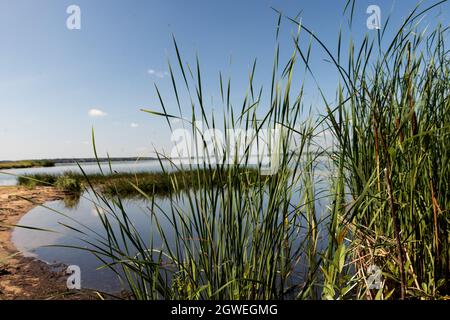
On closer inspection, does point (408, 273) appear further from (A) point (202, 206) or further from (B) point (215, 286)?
(A) point (202, 206)

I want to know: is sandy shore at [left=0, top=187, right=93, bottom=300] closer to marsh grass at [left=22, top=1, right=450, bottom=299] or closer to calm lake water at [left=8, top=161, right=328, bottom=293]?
calm lake water at [left=8, top=161, right=328, bottom=293]

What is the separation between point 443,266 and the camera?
1.12m

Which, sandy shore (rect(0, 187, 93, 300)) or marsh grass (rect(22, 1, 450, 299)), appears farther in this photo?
sandy shore (rect(0, 187, 93, 300))

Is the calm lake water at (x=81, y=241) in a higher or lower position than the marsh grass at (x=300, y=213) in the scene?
lower

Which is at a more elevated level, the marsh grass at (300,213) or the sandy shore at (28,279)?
the marsh grass at (300,213)

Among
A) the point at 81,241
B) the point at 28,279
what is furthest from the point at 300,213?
the point at 81,241

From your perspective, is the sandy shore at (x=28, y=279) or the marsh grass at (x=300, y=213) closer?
the marsh grass at (x=300, y=213)

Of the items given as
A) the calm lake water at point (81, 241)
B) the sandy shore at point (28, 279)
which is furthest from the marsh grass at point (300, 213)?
the sandy shore at point (28, 279)

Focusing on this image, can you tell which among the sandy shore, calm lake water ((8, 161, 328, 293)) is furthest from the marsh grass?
the sandy shore

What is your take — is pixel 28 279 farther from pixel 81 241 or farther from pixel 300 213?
pixel 300 213

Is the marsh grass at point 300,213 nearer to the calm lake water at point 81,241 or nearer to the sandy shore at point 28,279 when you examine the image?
the calm lake water at point 81,241

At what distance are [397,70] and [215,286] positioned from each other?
130 centimetres

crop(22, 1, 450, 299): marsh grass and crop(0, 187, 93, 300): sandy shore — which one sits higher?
crop(22, 1, 450, 299): marsh grass
